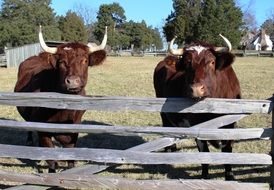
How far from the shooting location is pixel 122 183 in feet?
18.1

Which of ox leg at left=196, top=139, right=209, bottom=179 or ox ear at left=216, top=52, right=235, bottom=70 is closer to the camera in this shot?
ox ear at left=216, top=52, right=235, bottom=70

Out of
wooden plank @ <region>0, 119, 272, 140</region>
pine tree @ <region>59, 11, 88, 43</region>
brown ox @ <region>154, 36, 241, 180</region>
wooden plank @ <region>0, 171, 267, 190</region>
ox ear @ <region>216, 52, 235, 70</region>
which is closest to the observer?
wooden plank @ <region>0, 119, 272, 140</region>

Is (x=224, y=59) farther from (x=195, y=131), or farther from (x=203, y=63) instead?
(x=195, y=131)

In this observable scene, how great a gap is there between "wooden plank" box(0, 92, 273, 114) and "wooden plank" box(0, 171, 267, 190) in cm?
82

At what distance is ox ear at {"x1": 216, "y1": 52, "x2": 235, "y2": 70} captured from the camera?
6.29 m

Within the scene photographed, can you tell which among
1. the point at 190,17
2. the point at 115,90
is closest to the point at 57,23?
the point at 190,17

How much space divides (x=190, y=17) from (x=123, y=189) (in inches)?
2881

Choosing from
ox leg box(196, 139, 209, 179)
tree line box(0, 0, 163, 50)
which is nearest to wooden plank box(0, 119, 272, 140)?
ox leg box(196, 139, 209, 179)

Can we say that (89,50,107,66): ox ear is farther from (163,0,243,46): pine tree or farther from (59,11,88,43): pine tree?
(59,11,88,43): pine tree

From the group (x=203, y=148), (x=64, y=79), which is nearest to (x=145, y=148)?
(x=203, y=148)

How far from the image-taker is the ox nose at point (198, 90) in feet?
18.0

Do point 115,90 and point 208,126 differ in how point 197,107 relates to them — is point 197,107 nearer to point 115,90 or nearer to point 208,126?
point 208,126

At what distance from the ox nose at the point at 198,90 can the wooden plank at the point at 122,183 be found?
39.3 inches

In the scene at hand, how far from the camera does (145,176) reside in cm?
725
